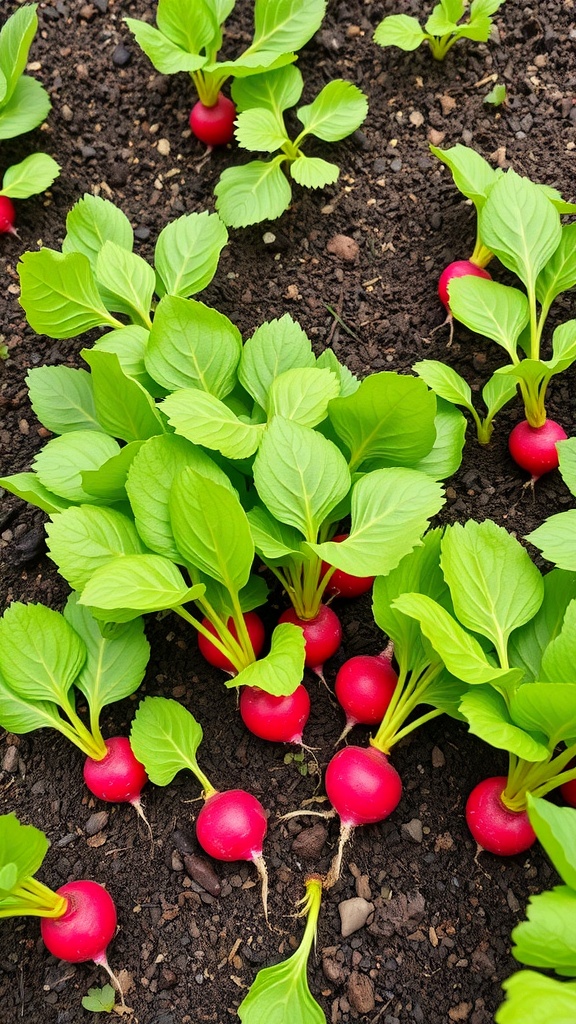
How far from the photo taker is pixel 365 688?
1544mm

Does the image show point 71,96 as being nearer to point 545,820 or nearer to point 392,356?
point 392,356

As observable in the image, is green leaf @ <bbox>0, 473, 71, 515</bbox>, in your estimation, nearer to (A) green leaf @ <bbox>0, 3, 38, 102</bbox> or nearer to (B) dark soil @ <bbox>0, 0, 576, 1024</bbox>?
(B) dark soil @ <bbox>0, 0, 576, 1024</bbox>

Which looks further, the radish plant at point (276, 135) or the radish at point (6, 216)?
the radish at point (6, 216)

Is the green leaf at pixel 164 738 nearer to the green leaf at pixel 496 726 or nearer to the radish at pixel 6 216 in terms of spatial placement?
the green leaf at pixel 496 726

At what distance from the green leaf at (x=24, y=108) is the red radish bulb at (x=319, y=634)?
1538 millimetres

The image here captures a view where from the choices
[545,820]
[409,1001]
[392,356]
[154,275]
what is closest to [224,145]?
[154,275]

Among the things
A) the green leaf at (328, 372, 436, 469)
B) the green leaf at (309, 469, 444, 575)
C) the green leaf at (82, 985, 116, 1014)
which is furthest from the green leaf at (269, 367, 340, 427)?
the green leaf at (82, 985, 116, 1014)

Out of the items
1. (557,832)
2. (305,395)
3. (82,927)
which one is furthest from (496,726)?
(82,927)

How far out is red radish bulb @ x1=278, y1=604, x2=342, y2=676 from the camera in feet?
5.32

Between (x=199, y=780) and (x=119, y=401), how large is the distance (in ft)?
2.50

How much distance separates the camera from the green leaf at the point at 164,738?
1.52 metres

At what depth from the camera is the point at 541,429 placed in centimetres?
180

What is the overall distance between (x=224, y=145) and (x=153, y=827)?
1.79 m

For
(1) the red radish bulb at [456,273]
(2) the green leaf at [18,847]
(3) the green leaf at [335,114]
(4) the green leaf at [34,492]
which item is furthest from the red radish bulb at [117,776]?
(3) the green leaf at [335,114]
